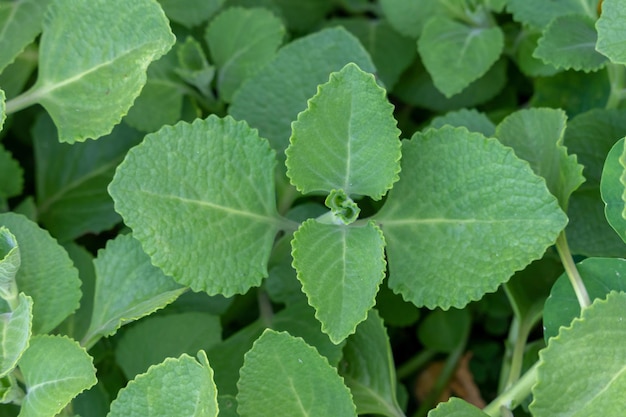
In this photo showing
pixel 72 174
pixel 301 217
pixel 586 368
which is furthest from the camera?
pixel 72 174

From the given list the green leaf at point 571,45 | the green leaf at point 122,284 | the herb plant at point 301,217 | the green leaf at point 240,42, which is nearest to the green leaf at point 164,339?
the herb plant at point 301,217

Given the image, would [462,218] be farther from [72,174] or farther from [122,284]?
[72,174]

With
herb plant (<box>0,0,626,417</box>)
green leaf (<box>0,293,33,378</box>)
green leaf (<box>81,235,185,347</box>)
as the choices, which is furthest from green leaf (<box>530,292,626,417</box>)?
green leaf (<box>0,293,33,378</box>)

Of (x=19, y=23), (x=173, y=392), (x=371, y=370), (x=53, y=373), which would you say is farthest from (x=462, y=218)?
(x=19, y=23)

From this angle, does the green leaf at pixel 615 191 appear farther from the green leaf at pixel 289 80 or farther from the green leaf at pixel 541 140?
the green leaf at pixel 289 80

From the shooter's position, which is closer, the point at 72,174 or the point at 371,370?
the point at 371,370

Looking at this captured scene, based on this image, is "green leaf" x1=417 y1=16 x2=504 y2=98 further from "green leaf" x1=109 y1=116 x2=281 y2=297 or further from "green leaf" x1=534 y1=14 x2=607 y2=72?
"green leaf" x1=109 y1=116 x2=281 y2=297

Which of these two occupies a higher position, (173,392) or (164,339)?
(173,392)
